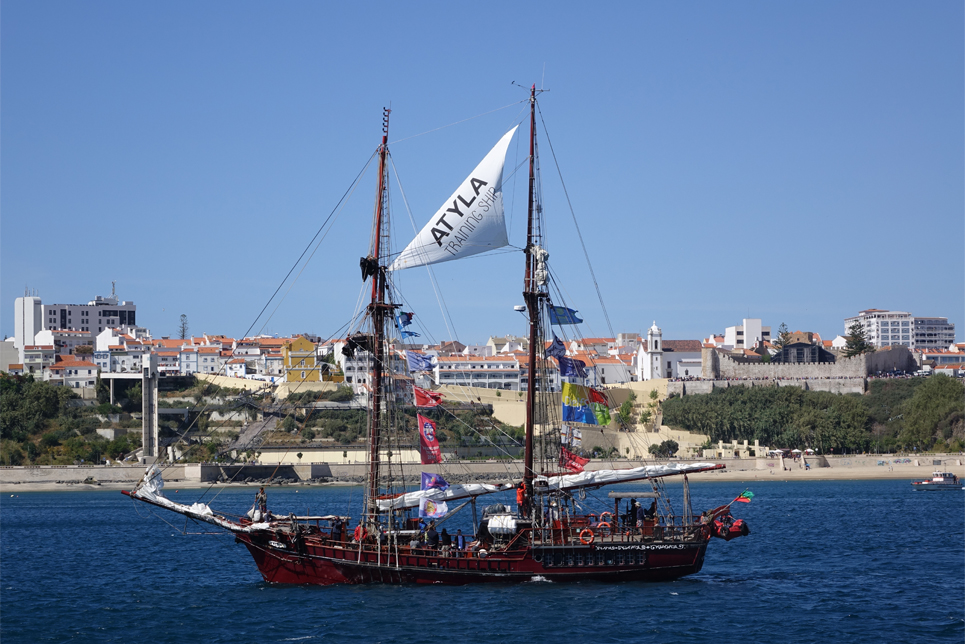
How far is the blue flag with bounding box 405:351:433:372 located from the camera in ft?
108

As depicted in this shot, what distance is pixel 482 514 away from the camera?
33.0m

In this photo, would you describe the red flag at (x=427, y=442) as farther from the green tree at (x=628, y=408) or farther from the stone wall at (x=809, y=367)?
the stone wall at (x=809, y=367)

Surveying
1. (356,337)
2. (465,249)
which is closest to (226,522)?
(356,337)

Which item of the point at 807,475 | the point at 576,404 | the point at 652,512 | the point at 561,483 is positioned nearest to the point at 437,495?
the point at 561,483

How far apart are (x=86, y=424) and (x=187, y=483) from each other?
22897 millimetres

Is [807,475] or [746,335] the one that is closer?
[807,475]

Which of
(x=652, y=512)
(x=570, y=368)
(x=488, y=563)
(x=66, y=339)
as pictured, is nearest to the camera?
(x=488, y=563)

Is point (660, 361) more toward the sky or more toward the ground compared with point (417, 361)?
more toward the sky

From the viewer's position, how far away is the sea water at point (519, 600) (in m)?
26.3

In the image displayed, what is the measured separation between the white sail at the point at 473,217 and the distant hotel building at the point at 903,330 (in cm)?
17223

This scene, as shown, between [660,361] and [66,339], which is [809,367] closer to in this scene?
[660,361]

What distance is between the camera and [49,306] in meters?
182

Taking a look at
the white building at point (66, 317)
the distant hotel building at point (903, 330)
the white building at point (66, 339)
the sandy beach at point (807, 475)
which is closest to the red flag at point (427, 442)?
the sandy beach at point (807, 475)

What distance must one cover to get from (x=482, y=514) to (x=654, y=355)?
113425 mm
